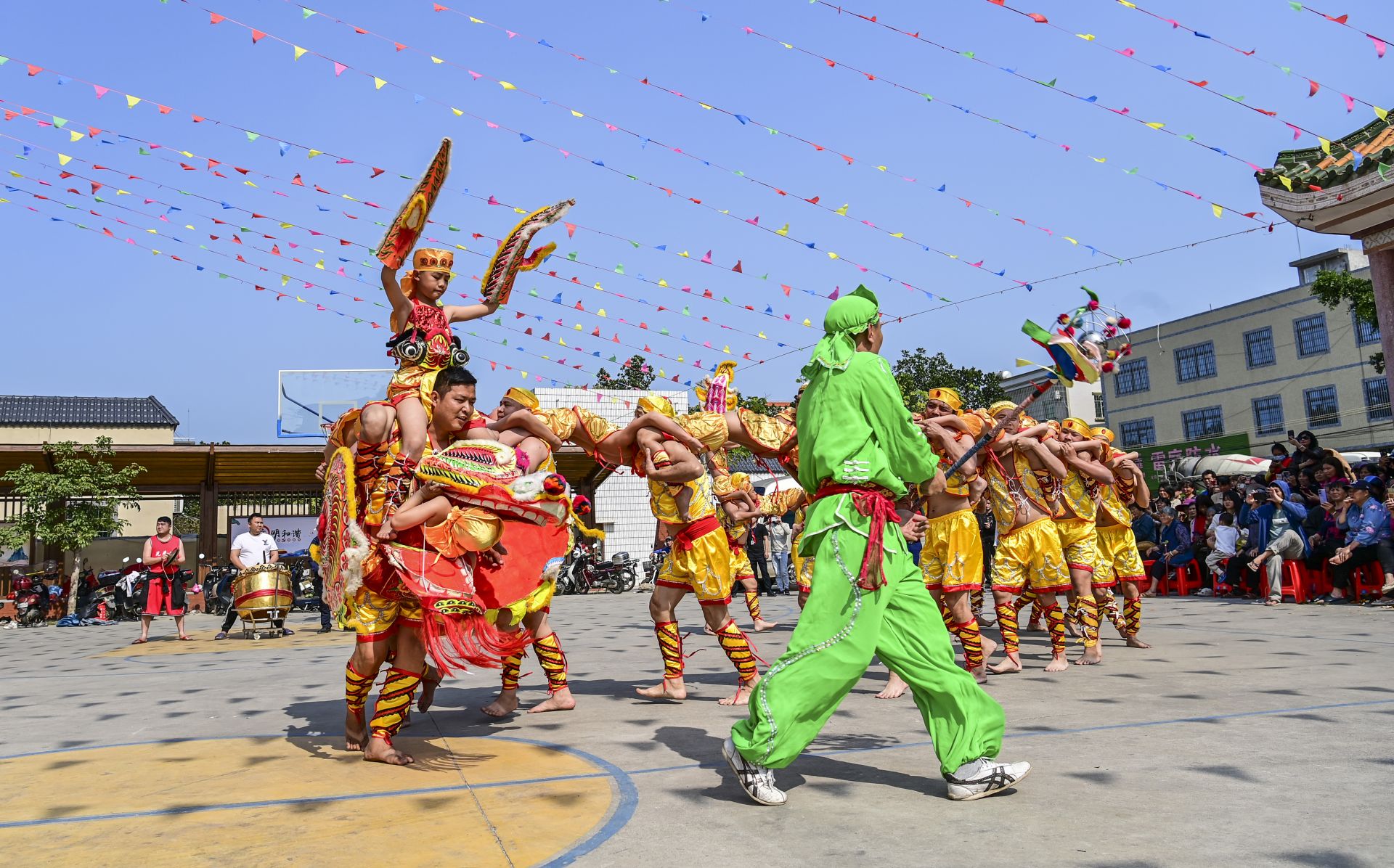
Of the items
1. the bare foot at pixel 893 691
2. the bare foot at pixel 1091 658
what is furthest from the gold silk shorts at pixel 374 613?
the bare foot at pixel 1091 658

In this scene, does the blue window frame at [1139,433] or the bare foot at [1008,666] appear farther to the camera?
the blue window frame at [1139,433]

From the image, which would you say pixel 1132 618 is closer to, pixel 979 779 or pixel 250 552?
pixel 979 779

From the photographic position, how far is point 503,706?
5.30 meters

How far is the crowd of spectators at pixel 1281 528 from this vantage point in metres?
10.7

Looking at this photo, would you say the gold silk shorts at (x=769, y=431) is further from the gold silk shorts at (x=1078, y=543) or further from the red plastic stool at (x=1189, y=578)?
the red plastic stool at (x=1189, y=578)

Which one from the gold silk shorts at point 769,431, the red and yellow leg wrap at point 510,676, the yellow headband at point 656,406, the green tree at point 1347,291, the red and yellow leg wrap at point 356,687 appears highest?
the green tree at point 1347,291

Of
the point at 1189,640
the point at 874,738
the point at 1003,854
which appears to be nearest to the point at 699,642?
the point at 1189,640

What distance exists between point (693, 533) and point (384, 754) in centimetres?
227

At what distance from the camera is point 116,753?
4465 millimetres

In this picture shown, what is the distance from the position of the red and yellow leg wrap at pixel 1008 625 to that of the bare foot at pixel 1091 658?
1.72 feet

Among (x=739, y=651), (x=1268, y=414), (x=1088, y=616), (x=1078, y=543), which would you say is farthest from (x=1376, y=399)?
(x=739, y=651)

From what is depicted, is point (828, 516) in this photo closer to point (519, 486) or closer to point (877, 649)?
point (877, 649)

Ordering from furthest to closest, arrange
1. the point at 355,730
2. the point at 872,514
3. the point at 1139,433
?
the point at 1139,433
the point at 355,730
the point at 872,514

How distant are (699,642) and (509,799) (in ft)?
19.3
